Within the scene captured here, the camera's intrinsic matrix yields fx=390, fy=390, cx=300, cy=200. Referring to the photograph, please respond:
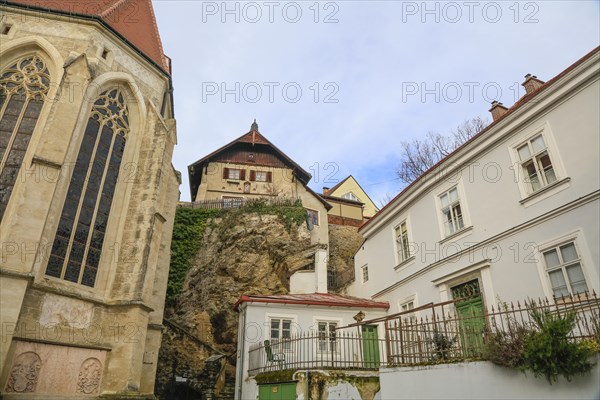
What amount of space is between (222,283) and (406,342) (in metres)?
13.1

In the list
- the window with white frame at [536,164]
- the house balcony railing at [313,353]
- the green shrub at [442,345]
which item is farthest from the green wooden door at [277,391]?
the window with white frame at [536,164]

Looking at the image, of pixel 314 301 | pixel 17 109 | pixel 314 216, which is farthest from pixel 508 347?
pixel 314 216

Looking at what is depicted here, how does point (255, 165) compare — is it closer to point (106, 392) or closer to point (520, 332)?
point (106, 392)

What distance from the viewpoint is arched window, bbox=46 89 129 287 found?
1134cm

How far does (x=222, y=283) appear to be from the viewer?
2122 cm

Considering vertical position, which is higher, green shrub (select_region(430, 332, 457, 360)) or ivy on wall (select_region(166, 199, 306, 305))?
ivy on wall (select_region(166, 199, 306, 305))

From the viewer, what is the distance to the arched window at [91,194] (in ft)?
37.2

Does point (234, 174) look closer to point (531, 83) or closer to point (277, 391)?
point (277, 391)

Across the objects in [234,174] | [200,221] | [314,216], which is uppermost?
[234,174]

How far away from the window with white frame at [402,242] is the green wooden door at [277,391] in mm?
6229

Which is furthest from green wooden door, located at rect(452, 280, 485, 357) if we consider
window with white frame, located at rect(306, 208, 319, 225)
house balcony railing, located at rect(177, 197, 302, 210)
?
window with white frame, located at rect(306, 208, 319, 225)

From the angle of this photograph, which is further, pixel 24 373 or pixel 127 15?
pixel 127 15

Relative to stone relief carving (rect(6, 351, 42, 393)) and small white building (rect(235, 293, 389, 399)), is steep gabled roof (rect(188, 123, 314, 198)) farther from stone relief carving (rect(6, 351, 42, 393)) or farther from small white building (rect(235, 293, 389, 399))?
stone relief carving (rect(6, 351, 42, 393))

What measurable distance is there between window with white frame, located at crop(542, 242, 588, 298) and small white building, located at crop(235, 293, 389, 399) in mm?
6032
